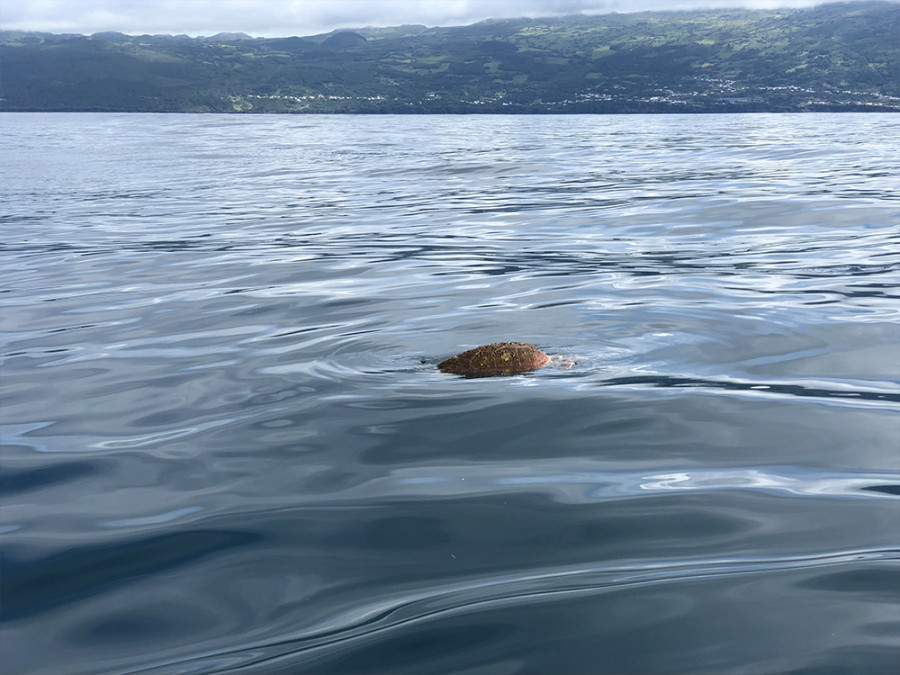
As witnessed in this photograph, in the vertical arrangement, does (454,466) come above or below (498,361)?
below

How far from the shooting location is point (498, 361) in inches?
288

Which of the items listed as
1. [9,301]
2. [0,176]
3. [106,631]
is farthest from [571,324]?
[0,176]

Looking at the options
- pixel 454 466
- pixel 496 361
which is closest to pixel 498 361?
pixel 496 361

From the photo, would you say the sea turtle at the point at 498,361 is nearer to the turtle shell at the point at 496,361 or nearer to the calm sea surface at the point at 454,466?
the turtle shell at the point at 496,361

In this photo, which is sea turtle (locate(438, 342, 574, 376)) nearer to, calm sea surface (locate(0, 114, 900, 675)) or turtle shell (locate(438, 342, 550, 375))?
turtle shell (locate(438, 342, 550, 375))

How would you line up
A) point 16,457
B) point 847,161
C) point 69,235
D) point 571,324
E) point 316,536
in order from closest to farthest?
point 316,536 < point 16,457 < point 571,324 < point 69,235 < point 847,161

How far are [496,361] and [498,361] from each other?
0.02 meters

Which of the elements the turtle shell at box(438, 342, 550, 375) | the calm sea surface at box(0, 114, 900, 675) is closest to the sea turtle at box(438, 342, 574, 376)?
the turtle shell at box(438, 342, 550, 375)

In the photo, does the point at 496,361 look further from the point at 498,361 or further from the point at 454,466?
the point at 454,466

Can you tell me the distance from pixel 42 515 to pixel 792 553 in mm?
4063

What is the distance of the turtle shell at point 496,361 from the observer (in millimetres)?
7277

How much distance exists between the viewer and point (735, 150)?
43250 mm

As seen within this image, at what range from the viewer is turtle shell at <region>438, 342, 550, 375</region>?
728cm

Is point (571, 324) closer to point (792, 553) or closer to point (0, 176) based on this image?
point (792, 553)
